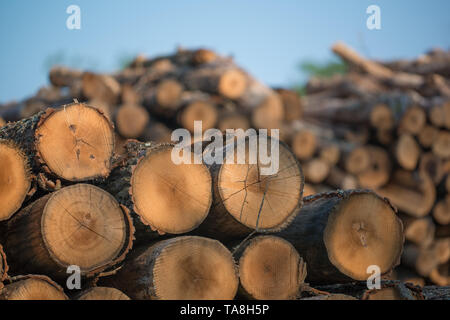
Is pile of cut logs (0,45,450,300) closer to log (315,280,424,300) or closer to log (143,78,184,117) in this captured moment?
log (315,280,424,300)

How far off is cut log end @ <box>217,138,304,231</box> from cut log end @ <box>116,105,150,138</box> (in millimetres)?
3770

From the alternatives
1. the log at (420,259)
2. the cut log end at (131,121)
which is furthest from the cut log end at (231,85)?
the log at (420,259)

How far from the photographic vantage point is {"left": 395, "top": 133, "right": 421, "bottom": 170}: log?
6867mm

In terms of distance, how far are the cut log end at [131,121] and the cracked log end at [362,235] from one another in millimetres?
3931

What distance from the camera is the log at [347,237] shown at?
260cm

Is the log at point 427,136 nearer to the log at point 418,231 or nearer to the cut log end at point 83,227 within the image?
the log at point 418,231

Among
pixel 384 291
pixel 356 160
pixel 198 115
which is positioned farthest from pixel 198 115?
pixel 384 291

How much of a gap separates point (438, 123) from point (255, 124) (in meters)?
2.65

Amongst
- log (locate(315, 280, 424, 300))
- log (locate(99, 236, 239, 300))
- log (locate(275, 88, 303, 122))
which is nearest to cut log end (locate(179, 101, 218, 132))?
log (locate(275, 88, 303, 122))

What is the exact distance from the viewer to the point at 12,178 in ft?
7.45

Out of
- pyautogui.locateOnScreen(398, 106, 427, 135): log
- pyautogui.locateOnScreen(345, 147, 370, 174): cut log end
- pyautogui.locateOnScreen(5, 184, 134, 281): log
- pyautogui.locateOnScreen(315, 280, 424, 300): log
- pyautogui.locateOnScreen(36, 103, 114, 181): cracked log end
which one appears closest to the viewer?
pyautogui.locateOnScreen(5, 184, 134, 281): log

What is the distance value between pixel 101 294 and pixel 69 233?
0.30 metres

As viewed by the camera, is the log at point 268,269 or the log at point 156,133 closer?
the log at point 268,269

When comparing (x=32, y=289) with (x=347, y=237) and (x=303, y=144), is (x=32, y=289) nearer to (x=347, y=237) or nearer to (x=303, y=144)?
(x=347, y=237)
